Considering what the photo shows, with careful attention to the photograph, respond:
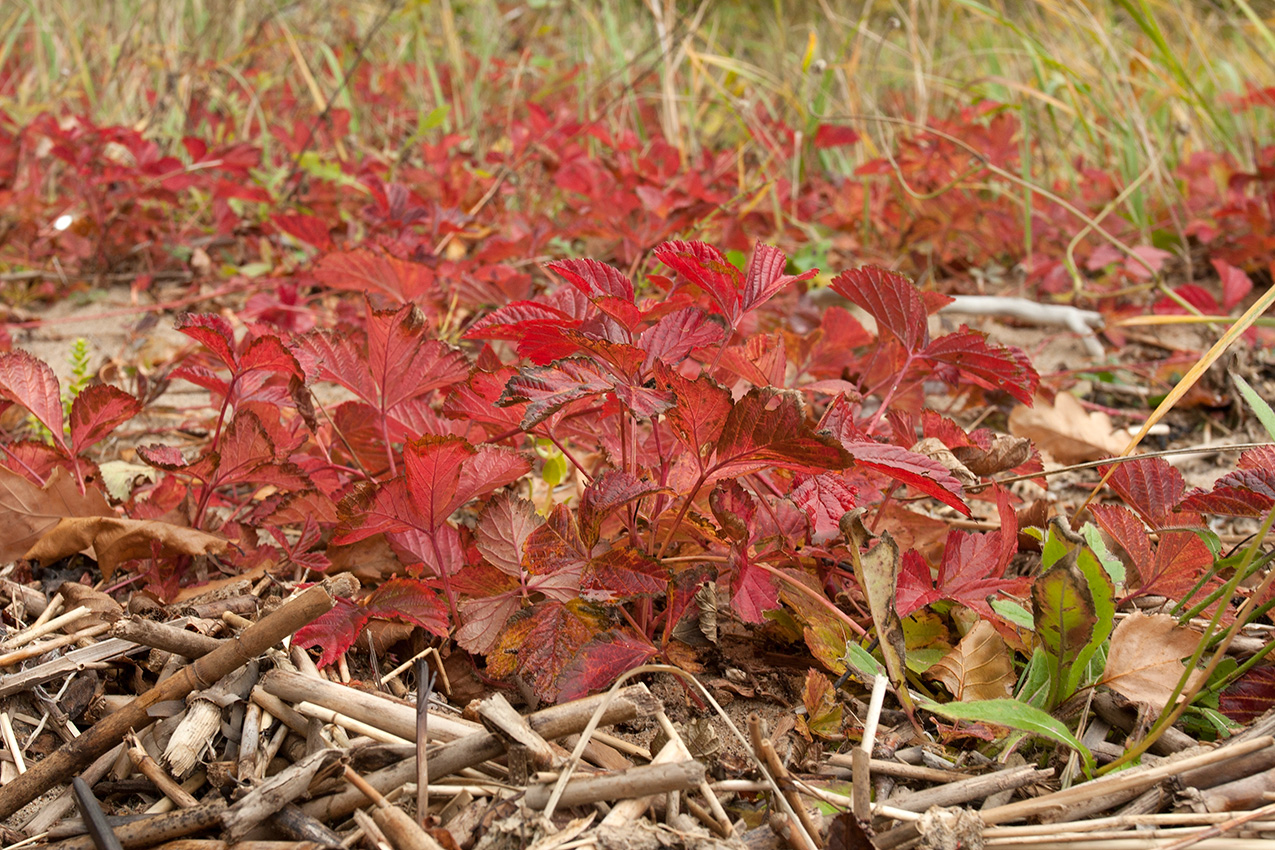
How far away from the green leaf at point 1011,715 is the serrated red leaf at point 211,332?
3.02 ft

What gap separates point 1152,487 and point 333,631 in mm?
1036

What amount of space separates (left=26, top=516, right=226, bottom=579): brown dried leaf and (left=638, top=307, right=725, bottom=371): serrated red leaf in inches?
26.3

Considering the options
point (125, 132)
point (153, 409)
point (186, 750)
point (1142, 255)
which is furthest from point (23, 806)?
point (1142, 255)

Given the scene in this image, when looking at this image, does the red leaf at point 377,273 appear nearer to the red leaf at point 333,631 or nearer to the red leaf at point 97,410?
the red leaf at point 97,410

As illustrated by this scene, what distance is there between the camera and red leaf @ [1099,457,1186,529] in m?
1.14

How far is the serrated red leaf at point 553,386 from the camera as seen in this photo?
2.68 ft

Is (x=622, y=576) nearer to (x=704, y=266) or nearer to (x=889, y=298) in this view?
(x=704, y=266)

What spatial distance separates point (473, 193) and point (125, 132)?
103 cm

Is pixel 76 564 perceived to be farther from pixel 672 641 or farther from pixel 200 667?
pixel 672 641

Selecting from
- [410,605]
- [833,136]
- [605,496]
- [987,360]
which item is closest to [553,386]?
[605,496]

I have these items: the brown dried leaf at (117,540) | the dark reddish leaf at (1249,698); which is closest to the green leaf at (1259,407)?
the dark reddish leaf at (1249,698)

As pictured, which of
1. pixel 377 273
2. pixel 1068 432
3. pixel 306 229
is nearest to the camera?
pixel 377 273

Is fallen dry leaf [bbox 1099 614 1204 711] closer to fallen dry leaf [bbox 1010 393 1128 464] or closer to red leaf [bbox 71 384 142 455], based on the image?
fallen dry leaf [bbox 1010 393 1128 464]

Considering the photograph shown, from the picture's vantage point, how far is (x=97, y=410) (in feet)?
3.92
